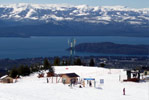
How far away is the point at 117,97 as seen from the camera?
28.3m

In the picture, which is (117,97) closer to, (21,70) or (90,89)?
(90,89)

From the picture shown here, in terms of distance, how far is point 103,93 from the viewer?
97.8 feet

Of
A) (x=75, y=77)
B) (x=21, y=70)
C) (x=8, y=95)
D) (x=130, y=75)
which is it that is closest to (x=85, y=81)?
(x=75, y=77)

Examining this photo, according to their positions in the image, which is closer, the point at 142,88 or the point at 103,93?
the point at 103,93

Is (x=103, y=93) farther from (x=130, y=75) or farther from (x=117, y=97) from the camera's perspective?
(x=130, y=75)

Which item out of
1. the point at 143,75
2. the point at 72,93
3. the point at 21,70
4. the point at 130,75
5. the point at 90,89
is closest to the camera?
the point at 72,93

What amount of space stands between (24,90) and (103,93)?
5.87 metres

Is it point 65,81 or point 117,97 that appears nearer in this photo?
point 117,97

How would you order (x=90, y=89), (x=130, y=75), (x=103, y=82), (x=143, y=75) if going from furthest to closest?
1. (x=143, y=75)
2. (x=130, y=75)
3. (x=103, y=82)
4. (x=90, y=89)

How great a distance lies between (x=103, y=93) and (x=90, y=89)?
195 cm

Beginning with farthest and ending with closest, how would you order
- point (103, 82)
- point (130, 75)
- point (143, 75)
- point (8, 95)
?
point (143, 75) → point (130, 75) → point (103, 82) → point (8, 95)

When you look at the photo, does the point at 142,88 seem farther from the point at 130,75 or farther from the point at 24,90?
the point at 24,90

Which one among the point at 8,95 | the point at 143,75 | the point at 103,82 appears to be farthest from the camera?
the point at 143,75

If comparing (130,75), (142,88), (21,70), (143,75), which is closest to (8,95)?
(142,88)
